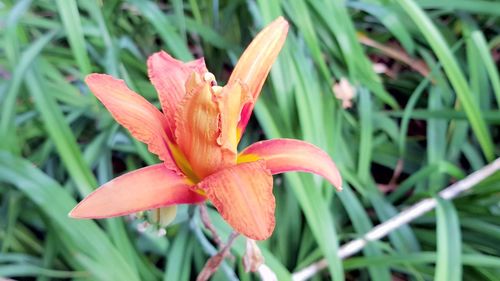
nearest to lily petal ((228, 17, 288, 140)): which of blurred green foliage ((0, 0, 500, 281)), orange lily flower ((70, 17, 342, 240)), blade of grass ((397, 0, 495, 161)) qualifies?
orange lily flower ((70, 17, 342, 240))

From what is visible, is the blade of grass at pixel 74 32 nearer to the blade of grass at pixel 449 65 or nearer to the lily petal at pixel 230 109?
the lily petal at pixel 230 109

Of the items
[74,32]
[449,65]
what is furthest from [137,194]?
[449,65]

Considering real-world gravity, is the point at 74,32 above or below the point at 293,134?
above

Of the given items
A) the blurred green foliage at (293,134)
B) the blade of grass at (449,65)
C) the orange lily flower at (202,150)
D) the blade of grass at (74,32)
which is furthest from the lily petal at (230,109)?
the blade of grass at (449,65)

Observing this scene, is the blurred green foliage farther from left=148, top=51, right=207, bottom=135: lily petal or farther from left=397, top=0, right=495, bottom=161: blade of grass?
left=148, top=51, right=207, bottom=135: lily petal

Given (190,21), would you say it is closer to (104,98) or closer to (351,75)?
(351,75)

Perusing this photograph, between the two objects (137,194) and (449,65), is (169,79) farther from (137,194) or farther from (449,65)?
(449,65)

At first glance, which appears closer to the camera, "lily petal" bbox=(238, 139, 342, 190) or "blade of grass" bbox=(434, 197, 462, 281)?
"lily petal" bbox=(238, 139, 342, 190)

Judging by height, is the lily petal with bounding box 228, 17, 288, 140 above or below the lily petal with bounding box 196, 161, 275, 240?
above
